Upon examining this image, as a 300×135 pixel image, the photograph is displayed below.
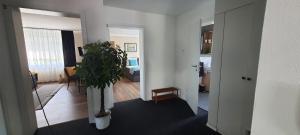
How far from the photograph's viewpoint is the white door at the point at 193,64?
2871 mm

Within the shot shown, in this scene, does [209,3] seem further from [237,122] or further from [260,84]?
[260,84]

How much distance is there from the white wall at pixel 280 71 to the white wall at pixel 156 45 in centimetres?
293

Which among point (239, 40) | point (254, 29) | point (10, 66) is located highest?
point (254, 29)

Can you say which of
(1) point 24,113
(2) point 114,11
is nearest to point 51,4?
(2) point 114,11

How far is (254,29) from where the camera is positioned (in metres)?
1.64

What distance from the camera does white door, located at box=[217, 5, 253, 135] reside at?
1.77 metres

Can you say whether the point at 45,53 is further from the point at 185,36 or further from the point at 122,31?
the point at 185,36

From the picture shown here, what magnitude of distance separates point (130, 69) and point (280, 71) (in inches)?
217

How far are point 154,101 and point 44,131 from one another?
231cm

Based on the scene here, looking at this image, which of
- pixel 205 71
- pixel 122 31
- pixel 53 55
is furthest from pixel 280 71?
pixel 53 55

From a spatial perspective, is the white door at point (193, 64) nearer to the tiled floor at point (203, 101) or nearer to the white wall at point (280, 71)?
the tiled floor at point (203, 101)

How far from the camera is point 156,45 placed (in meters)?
3.50

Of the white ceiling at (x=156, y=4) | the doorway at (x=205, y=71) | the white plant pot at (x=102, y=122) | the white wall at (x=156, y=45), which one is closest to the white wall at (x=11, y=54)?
the white plant pot at (x=102, y=122)

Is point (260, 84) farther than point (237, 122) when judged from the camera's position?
No
